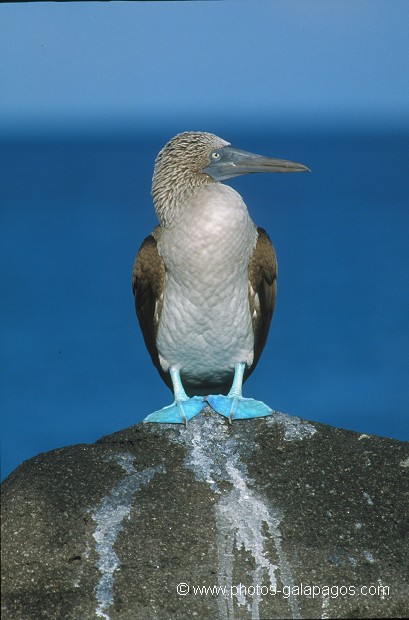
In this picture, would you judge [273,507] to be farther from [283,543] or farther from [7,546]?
[7,546]

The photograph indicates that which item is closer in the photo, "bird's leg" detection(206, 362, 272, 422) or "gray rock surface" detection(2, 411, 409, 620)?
"gray rock surface" detection(2, 411, 409, 620)

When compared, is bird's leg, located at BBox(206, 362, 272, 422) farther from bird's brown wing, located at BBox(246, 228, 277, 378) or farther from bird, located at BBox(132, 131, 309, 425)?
bird's brown wing, located at BBox(246, 228, 277, 378)

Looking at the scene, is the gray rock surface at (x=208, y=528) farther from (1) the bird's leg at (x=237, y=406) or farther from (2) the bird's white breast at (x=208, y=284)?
(2) the bird's white breast at (x=208, y=284)

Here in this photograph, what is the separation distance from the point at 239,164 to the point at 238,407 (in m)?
1.16

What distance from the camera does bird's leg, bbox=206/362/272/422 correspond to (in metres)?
5.49

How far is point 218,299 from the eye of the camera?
214 inches

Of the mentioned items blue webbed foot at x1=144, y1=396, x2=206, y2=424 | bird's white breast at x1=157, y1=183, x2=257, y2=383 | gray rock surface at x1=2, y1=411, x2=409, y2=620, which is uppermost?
bird's white breast at x1=157, y1=183, x2=257, y2=383

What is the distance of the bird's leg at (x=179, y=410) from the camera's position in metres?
5.48

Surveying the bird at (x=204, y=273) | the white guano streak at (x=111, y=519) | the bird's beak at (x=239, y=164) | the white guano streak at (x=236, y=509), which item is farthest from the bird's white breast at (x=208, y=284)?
the white guano streak at (x=111, y=519)

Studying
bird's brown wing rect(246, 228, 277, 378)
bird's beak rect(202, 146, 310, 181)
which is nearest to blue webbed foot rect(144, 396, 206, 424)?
bird's brown wing rect(246, 228, 277, 378)

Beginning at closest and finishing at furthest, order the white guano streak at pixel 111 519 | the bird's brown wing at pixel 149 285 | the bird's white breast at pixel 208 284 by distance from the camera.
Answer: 1. the white guano streak at pixel 111 519
2. the bird's white breast at pixel 208 284
3. the bird's brown wing at pixel 149 285

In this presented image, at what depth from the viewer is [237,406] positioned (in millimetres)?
5535

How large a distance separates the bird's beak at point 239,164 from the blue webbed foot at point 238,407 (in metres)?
1.06

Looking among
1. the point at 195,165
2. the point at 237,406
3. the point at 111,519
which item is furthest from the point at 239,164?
the point at 111,519
